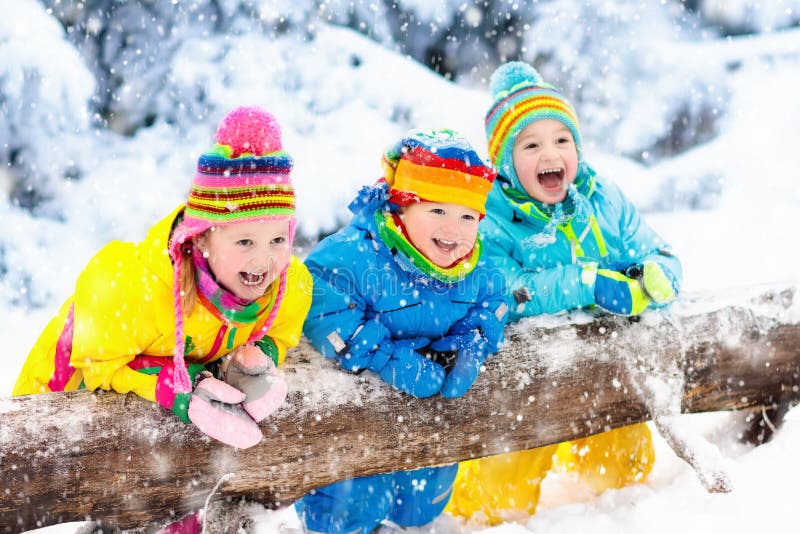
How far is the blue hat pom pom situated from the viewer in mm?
3613

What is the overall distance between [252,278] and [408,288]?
2.27 ft

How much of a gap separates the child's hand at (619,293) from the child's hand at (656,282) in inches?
1.2

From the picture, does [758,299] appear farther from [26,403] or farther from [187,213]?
[26,403]

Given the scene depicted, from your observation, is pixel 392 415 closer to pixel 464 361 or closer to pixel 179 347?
pixel 464 361

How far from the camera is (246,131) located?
2.38 metres

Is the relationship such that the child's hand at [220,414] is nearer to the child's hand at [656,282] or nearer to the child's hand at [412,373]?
the child's hand at [412,373]

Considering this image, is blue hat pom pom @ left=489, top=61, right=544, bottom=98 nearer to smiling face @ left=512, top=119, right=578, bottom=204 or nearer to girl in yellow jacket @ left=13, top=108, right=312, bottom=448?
smiling face @ left=512, top=119, right=578, bottom=204

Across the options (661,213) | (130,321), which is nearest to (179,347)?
(130,321)

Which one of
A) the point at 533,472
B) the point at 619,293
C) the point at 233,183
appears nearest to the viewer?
the point at 233,183

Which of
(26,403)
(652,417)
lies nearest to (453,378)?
(652,417)

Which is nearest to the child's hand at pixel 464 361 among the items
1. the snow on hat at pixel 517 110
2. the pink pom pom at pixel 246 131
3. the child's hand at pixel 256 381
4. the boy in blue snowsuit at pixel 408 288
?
the boy in blue snowsuit at pixel 408 288

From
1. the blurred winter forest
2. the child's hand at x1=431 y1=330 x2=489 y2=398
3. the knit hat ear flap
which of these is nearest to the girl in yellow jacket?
the knit hat ear flap

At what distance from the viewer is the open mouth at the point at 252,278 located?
2482 mm

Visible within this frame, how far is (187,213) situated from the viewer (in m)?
2.46
